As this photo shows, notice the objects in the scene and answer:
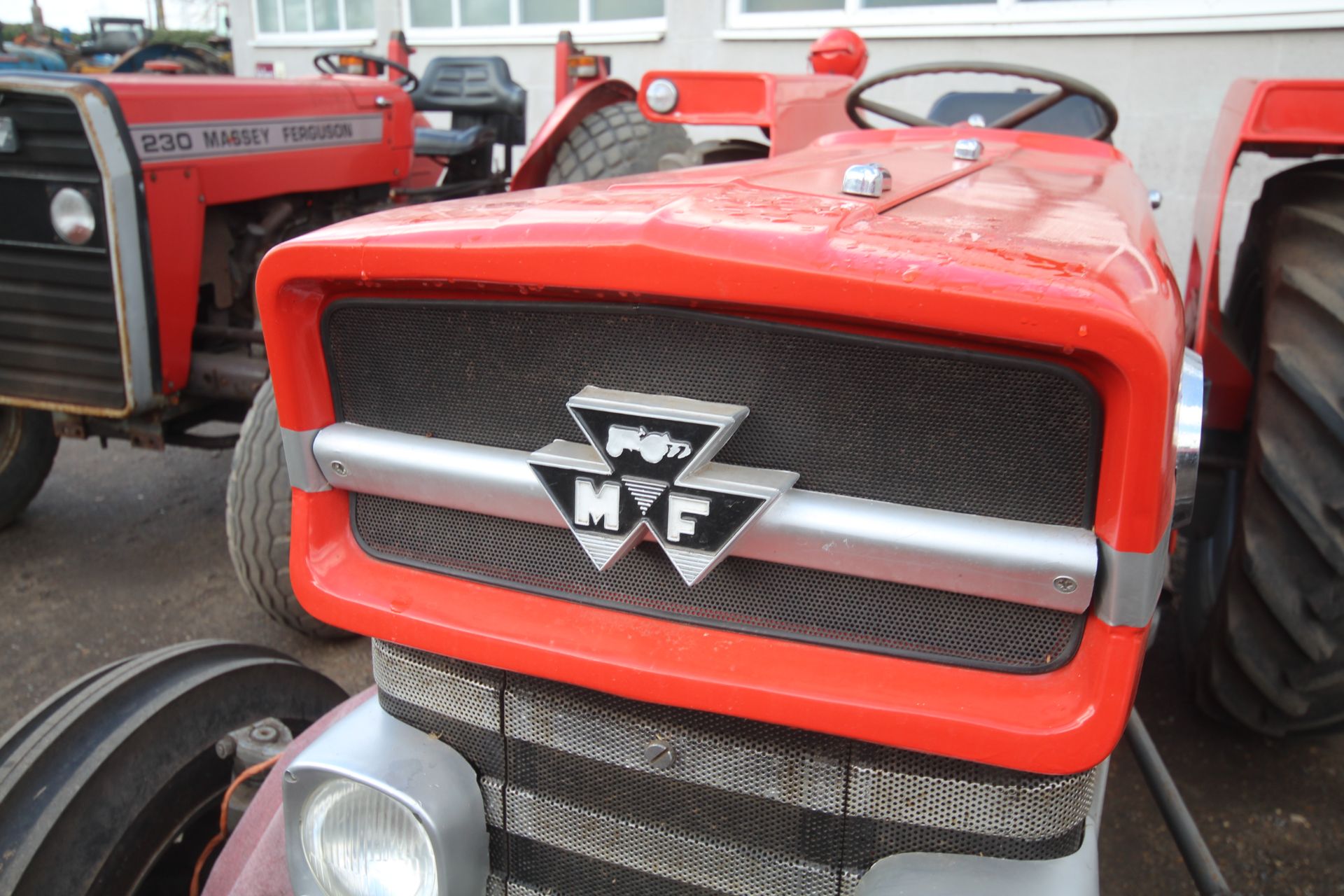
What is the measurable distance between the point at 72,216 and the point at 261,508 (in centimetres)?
107

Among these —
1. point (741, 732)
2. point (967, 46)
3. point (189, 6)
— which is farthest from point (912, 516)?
point (189, 6)

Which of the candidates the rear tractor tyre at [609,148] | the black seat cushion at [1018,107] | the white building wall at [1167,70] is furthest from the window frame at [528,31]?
the black seat cushion at [1018,107]

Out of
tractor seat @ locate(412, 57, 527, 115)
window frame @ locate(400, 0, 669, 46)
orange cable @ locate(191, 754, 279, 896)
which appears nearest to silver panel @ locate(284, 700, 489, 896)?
orange cable @ locate(191, 754, 279, 896)

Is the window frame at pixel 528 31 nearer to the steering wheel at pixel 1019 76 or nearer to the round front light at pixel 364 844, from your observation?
the steering wheel at pixel 1019 76

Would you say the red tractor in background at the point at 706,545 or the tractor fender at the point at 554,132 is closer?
the red tractor in background at the point at 706,545

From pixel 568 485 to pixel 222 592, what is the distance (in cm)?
256

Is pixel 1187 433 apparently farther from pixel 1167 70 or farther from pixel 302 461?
pixel 1167 70

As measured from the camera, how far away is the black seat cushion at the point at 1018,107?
10.3 feet

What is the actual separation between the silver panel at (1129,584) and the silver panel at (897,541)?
2 centimetres

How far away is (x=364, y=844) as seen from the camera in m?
1.17

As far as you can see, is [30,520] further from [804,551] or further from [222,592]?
[804,551]

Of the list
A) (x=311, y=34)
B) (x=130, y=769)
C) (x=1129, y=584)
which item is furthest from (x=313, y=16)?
(x=1129, y=584)

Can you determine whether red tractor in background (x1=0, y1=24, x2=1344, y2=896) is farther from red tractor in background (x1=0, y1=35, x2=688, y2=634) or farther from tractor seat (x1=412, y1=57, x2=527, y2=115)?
tractor seat (x1=412, y1=57, x2=527, y2=115)

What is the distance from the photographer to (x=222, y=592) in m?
3.16
